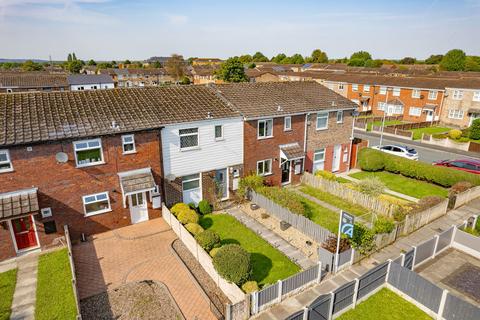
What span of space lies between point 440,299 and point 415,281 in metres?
1.03

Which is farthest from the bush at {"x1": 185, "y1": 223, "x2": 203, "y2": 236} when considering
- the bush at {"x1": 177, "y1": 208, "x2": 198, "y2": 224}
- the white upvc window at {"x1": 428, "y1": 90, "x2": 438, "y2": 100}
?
the white upvc window at {"x1": 428, "y1": 90, "x2": 438, "y2": 100}

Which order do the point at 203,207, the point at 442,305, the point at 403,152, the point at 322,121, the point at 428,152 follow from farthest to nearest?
1. the point at 428,152
2. the point at 403,152
3. the point at 322,121
4. the point at 203,207
5. the point at 442,305

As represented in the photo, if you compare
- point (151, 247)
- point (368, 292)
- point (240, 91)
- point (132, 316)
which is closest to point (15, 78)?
point (240, 91)

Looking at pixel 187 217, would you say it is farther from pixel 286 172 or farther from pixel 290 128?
pixel 290 128

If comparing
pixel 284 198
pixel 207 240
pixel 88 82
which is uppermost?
pixel 88 82

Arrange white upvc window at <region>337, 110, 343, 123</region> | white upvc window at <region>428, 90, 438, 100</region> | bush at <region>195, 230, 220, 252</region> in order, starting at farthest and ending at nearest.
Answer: white upvc window at <region>428, 90, 438, 100</region> < white upvc window at <region>337, 110, 343, 123</region> < bush at <region>195, 230, 220, 252</region>

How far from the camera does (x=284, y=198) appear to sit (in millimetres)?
19406

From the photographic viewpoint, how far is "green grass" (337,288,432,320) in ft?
39.9

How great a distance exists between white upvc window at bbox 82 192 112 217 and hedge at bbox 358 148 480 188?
21.8m

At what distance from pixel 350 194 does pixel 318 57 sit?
165900mm

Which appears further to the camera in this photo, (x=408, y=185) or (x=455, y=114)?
(x=455, y=114)

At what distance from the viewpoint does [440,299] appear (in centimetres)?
1188

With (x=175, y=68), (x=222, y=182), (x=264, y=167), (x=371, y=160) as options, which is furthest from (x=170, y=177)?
(x=175, y=68)

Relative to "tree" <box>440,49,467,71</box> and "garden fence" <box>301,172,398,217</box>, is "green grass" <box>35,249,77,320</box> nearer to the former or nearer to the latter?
"garden fence" <box>301,172,398,217</box>
